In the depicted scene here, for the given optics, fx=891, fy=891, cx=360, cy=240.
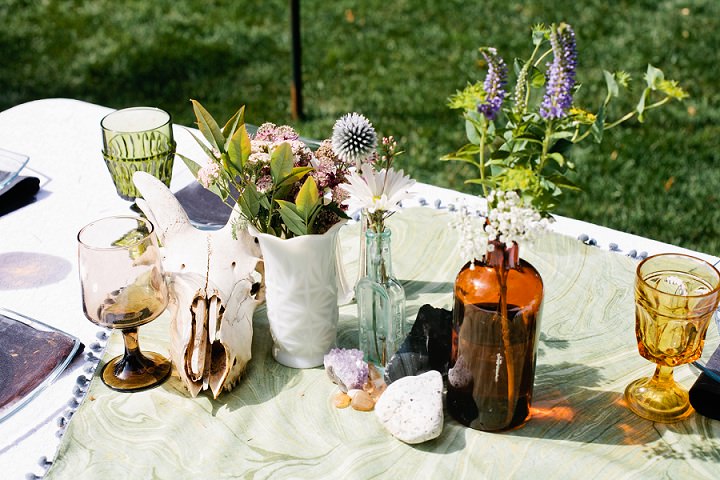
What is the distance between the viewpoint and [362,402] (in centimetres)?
130

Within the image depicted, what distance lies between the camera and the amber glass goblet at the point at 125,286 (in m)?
1.27

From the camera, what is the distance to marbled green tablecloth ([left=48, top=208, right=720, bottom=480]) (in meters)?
1.19

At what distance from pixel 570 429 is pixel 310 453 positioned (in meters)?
0.37

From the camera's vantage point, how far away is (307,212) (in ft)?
4.14

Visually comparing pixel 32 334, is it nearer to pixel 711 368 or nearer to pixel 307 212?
pixel 307 212

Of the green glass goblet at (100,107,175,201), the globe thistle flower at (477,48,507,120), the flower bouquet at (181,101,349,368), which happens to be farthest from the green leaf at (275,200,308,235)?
the green glass goblet at (100,107,175,201)

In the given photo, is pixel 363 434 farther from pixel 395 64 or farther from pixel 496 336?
pixel 395 64

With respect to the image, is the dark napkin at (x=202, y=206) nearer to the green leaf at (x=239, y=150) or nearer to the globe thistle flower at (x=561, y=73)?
the green leaf at (x=239, y=150)

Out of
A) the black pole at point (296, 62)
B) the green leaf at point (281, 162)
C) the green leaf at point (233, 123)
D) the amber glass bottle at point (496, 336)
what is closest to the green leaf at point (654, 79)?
the amber glass bottle at point (496, 336)

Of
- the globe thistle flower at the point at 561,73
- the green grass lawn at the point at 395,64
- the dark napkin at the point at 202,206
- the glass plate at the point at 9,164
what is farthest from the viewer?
the green grass lawn at the point at 395,64

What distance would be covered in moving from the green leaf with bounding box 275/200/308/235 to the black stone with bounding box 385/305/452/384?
0.74 ft

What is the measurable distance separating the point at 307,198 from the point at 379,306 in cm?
21

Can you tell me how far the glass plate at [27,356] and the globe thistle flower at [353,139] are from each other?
0.55 meters

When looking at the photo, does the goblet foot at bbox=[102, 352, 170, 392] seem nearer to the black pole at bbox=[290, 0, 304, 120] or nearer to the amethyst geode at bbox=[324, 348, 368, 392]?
the amethyst geode at bbox=[324, 348, 368, 392]
